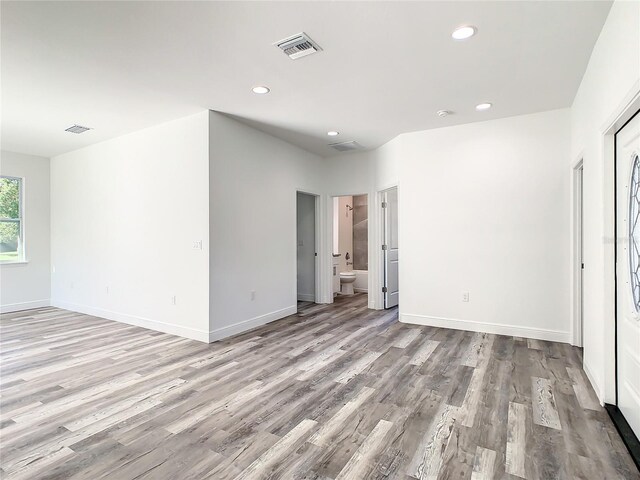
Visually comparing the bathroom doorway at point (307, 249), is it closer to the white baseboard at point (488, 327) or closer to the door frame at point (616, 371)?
the white baseboard at point (488, 327)

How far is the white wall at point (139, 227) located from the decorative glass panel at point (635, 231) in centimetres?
373

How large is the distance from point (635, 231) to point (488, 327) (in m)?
2.53

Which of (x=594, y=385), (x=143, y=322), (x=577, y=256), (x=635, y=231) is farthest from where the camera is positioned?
(x=143, y=322)

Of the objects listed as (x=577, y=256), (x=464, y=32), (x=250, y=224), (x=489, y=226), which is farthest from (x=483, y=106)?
(x=250, y=224)

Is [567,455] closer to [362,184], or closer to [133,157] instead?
[362,184]

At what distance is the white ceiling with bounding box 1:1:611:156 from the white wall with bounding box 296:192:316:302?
243 cm

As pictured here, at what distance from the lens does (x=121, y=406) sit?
251 cm

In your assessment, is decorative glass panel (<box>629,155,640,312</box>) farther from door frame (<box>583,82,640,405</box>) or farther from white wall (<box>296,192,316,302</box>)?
white wall (<box>296,192,316,302</box>)

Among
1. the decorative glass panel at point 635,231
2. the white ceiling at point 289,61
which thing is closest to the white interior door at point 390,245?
the white ceiling at point 289,61

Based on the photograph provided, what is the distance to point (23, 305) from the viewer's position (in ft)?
19.5

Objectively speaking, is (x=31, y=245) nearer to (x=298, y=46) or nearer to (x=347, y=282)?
(x=347, y=282)

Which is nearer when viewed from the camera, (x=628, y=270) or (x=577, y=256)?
(x=628, y=270)

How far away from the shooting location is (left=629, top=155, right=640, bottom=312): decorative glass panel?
79.1 inches

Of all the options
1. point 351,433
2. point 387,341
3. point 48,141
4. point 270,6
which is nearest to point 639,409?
point 351,433
